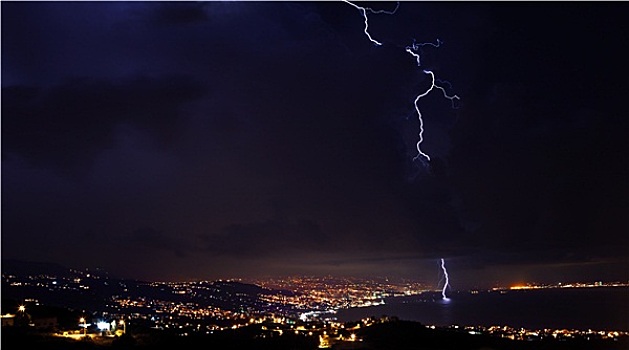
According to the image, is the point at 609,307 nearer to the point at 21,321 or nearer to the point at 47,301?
the point at 47,301

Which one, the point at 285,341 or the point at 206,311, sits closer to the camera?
the point at 285,341

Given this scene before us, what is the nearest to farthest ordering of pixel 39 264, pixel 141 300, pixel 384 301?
pixel 141 300, pixel 39 264, pixel 384 301

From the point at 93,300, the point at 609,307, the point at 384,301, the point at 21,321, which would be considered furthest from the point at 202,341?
the point at 384,301

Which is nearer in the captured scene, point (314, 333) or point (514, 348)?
point (514, 348)

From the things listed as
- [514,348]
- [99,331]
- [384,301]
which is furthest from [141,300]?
[384,301]

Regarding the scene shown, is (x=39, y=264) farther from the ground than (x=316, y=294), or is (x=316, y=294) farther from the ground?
(x=39, y=264)

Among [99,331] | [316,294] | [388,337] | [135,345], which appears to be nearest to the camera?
[135,345]
